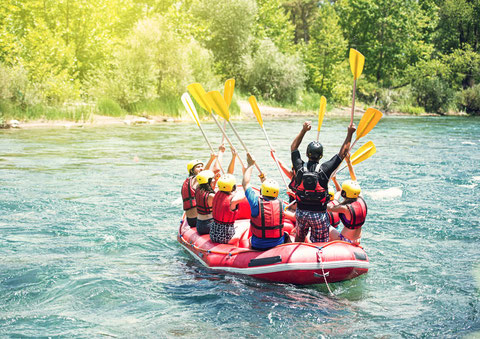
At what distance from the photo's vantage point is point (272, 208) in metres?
5.32

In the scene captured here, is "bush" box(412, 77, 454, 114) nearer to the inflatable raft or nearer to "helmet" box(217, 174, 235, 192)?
the inflatable raft

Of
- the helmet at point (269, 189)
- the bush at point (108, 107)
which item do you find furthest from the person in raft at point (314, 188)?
the bush at point (108, 107)

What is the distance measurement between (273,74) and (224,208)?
27953 millimetres

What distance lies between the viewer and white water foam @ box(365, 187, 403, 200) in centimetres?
984

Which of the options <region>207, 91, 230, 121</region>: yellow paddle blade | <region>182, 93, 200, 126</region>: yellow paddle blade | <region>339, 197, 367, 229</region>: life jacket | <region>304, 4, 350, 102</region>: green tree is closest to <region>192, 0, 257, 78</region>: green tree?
<region>304, 4, 350, 102</region>: green tree

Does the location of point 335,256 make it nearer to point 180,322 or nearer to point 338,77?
point 180,322

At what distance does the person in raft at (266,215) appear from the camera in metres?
5.31

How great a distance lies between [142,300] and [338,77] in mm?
35184

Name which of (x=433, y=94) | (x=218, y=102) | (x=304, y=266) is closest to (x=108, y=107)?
(x=218, y=102)

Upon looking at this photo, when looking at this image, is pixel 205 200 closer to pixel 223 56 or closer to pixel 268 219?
pixel 268 219

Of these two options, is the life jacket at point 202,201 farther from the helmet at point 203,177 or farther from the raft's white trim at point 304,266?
the raft's white trim at point 304,266

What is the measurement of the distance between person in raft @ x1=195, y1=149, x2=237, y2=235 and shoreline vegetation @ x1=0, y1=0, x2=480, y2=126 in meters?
16.1

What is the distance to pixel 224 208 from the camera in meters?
5.78

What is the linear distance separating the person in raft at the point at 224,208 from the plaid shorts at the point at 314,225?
0.71 meters
